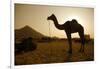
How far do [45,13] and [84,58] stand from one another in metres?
0.85

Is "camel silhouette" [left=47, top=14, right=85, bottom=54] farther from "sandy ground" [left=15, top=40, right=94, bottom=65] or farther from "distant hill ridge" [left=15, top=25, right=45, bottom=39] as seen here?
"distant hill ridge" [left=15, top=25, right=45, bottom=39]

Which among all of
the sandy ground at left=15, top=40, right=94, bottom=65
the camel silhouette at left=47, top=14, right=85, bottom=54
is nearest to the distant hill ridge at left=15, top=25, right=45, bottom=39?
the sandy ground at left=15, top=40, right=94, bottom=65

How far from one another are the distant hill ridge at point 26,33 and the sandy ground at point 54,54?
0.13 meters

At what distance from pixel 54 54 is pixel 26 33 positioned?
47 centimetres

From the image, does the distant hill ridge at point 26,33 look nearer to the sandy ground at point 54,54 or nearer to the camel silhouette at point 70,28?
the sandy ground at point 54,54

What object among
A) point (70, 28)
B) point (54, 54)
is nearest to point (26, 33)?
point (54, 54)

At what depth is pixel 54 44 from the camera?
2.47 m

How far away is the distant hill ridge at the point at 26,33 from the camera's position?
2.32m

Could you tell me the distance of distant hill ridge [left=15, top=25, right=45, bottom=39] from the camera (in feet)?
7.63

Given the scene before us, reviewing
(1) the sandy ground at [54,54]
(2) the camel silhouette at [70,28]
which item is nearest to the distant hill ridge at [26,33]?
(1) the sandy ground at [54,54]

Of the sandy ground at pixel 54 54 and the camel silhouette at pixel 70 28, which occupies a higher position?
the camel silhouette at pixel 70 28

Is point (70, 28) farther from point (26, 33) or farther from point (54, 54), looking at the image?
point (26, 33)

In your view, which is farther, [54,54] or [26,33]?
[54,54]

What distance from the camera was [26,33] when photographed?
2363 mm
